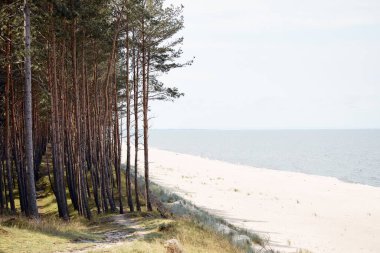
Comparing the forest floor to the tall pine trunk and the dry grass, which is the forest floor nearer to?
the dry grass

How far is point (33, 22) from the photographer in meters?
20.5

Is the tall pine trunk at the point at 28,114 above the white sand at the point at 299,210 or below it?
above

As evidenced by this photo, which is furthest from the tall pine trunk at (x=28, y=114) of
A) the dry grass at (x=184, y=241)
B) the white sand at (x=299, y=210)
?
the white sand at (x=299, y=210)

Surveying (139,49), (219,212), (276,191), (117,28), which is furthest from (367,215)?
(117,28)

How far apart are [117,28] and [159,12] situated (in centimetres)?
295

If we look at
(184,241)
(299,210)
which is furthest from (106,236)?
(299,210)

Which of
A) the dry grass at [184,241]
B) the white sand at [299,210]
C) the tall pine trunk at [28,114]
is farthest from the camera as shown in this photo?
the white sand at [299,210]

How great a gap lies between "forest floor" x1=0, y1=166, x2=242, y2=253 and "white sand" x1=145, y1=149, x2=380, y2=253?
6712 millimetres

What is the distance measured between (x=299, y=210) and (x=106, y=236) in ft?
76.1

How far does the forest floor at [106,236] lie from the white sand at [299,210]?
6.71 meters

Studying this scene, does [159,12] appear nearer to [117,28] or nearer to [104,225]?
[117,28]

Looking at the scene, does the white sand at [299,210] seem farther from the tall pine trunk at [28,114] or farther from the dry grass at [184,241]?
the tall pine trunk at [28,114]

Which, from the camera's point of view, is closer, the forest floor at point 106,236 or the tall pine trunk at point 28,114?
the forest floor at point 106,236

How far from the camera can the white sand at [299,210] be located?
26125 mm
